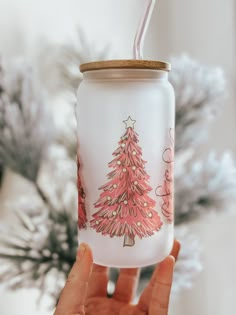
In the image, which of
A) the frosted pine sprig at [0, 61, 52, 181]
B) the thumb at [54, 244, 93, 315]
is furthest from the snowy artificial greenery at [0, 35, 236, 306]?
the thumb at [54, 244, 93, 315]

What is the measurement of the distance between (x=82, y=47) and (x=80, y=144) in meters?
0.27

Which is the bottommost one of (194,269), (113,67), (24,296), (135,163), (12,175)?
(24,296)

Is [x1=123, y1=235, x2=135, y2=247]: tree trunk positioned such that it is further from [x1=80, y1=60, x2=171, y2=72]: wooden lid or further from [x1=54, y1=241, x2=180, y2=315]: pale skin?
[x1=80, y1=60, x2=171, y2=72]: wooden lid

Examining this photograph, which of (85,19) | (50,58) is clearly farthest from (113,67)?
(85,19)

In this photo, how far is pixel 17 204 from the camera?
2.12 ft

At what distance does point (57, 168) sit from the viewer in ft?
2.38

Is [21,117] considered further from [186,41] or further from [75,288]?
[186,41]

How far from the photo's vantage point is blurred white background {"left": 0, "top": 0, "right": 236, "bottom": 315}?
798 millimetres

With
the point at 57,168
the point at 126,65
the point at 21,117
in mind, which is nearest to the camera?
the point at 126,65

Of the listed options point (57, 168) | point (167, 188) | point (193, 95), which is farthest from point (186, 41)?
point (167, 188)

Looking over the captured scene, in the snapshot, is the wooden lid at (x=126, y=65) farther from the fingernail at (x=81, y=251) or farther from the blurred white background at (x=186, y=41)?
the blurred white background at (x=186, y=41)

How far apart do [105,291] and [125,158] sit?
30 centimetres

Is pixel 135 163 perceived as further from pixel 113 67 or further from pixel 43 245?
pixel 43 245

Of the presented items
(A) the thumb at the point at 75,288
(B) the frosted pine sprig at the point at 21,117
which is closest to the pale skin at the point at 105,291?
(A) the thumb at the point at 75,288
